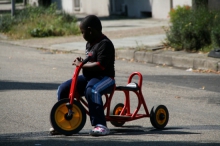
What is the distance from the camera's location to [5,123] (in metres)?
7.50

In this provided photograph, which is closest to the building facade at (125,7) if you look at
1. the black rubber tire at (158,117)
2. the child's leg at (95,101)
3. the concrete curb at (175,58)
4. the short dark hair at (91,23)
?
the concrete curb at (175,58)

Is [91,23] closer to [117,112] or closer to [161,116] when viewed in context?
[117,112]

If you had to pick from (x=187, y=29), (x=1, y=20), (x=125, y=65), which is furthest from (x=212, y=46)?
(x=1, y=20)

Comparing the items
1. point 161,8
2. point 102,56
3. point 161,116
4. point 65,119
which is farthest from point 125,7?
point 65,119

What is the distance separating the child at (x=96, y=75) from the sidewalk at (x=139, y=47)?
6.24 meters

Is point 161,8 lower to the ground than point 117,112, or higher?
higher

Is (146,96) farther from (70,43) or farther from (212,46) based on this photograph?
(70,43)

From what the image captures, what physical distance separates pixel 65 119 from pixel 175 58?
7.52m

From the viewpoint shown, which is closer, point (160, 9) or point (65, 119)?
point (65, 119)

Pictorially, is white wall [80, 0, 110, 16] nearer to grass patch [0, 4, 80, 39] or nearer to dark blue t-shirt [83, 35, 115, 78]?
grass patch [0, 4, 80, 39]

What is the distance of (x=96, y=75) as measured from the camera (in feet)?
22.3

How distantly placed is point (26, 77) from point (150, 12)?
18.4 metres

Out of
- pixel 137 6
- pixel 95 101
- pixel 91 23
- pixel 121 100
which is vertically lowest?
pixel 121 100

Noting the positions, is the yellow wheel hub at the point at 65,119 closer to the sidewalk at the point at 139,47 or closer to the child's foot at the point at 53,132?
the child's foot at the point at 53,132
